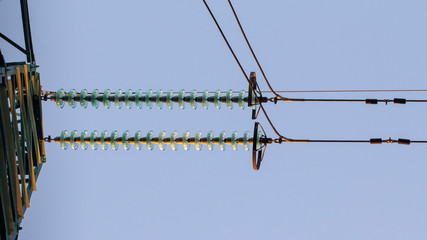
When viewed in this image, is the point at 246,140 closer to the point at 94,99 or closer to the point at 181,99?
the point at 181,99

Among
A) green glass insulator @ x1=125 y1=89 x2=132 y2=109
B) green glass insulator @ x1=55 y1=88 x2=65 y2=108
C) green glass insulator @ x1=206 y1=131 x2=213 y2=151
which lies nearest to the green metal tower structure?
green glass insulator @ x1=55 y1=88 x2=65 y2=108

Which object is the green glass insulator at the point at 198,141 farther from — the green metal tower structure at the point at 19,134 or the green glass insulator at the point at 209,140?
the green metal tower structure at the point at 19,134

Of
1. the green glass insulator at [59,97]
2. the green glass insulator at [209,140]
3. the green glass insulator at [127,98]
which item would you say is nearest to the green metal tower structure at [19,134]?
the green glass insulator at [59,97]

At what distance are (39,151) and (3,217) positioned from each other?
172 inches

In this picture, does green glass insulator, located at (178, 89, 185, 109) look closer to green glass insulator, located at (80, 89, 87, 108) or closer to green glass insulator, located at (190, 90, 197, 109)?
green glass insulator, located at (190, 90, 197, 109)

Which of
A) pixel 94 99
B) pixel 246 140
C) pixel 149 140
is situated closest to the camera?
pixel 246 140

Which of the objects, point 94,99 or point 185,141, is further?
point 94,99

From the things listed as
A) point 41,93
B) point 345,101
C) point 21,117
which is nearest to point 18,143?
point 21,117

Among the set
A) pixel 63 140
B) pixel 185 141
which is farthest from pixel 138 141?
pixel 63 140

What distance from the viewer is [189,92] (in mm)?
26969

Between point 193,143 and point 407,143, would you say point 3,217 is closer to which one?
point 193,143

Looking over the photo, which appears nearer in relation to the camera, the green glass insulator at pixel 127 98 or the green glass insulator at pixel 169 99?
the green glass insulator at pixel 169 99

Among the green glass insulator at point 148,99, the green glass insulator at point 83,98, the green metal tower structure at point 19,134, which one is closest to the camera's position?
the green metal tower structure at point 19,134

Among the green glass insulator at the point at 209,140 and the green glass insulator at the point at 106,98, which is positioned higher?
the green glass insulator at the point at 106,98
